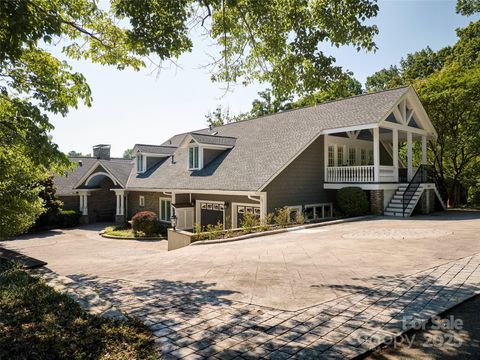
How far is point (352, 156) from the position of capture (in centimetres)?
2247

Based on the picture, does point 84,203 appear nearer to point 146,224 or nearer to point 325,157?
point 146,224

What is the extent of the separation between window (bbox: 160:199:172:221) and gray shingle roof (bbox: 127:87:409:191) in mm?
1301

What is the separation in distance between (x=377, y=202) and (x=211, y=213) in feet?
31.7

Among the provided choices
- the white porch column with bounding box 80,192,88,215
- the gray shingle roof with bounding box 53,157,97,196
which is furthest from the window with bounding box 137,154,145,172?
the gray shingle roof with bounding box 53,157,97,196

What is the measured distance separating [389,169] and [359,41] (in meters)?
12.5

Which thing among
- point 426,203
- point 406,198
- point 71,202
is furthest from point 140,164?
point 426,203

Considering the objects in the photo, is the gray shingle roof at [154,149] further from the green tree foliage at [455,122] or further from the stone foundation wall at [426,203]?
the green tree foliage at [455,122]

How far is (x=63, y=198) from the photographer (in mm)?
29719

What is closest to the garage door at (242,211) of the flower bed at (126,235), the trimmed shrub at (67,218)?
the flower bed at (126,235)

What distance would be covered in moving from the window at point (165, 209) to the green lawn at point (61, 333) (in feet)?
59.3

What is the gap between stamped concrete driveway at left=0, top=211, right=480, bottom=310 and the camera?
5.93 metres

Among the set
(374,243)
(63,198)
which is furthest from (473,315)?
(63,198)

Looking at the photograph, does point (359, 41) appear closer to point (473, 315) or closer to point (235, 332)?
point (473, 315)

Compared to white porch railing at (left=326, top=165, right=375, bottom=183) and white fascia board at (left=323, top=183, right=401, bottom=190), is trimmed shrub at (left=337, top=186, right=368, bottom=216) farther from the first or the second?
white porch railing at (left=326, top=165, right=375, bottom=183)
